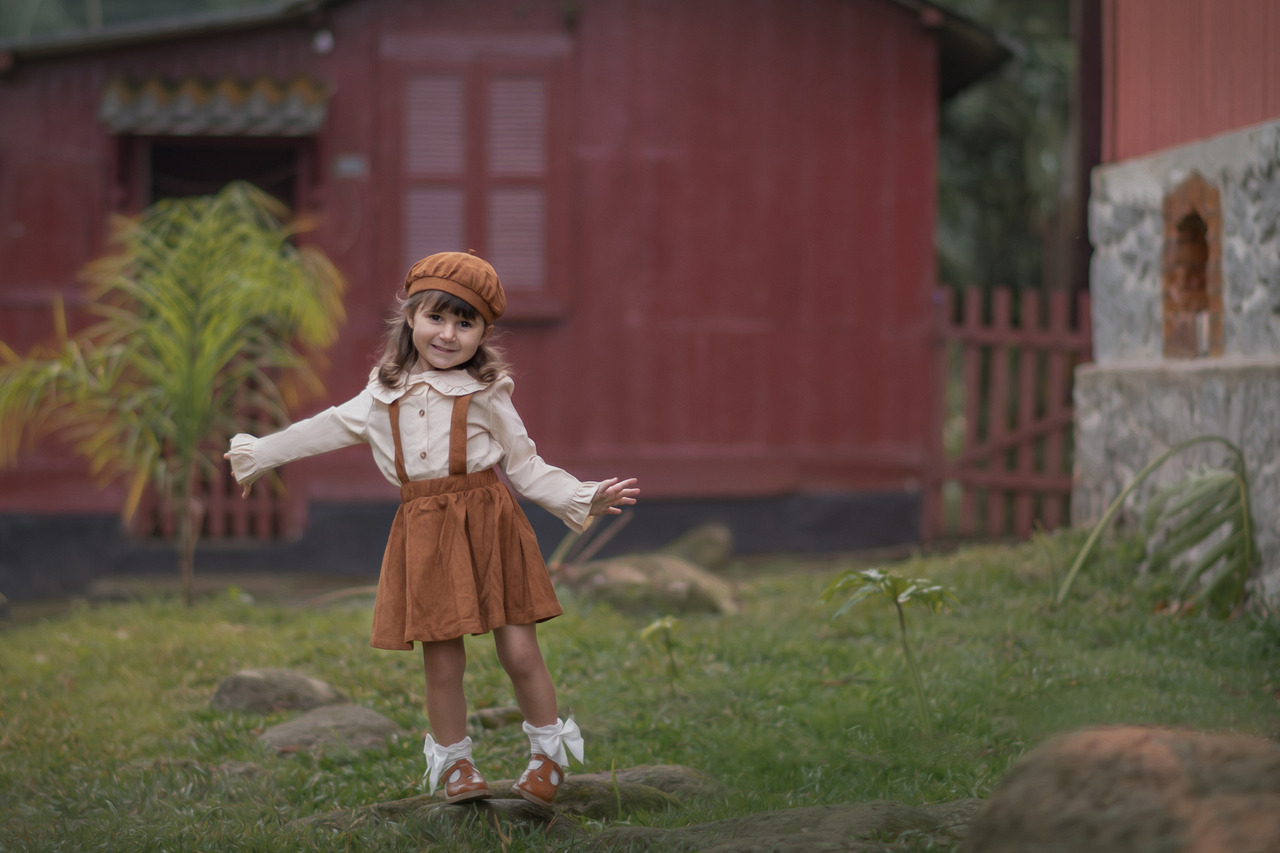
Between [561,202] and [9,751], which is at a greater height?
[561,202]

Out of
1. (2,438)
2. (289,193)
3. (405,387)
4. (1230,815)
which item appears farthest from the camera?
(289,193)

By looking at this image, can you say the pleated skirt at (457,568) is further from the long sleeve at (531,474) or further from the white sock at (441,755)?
the white sock at (441,755)

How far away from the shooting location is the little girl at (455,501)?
123 inches

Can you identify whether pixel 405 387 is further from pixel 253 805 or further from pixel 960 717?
pixel 960 717

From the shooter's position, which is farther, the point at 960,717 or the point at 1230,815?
the point at 960,717

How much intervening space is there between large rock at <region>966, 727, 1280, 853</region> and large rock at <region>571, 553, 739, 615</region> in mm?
3918

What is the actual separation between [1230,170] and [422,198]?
512 centimetres

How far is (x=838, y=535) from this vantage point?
8781mm

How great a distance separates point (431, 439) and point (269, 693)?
1.87 m

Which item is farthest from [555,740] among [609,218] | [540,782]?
[609,218]

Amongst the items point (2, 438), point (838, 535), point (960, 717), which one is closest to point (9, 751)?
point (960, 717)

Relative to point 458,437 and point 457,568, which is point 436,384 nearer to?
point 458,437

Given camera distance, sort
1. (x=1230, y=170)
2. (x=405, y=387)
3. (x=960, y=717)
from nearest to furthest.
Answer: (x=405, y=387), (x=960, y=717), (x=1230, y=170)

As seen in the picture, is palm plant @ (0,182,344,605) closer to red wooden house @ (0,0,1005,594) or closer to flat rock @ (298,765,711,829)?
red wooden house @ (0,0,1005,594)
